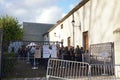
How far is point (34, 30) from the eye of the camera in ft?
161

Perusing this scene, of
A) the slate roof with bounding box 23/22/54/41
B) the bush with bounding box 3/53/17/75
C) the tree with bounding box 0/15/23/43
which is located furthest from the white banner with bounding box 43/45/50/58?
the slate roof with bounding box 23/22/54/41

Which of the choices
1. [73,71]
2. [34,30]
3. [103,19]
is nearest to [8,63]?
[73,71]

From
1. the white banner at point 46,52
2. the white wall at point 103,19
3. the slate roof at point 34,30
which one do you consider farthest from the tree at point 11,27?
the white banner at point 46,52

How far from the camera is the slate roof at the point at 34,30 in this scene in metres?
46.6

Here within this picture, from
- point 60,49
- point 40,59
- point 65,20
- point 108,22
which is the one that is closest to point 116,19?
point 108,22

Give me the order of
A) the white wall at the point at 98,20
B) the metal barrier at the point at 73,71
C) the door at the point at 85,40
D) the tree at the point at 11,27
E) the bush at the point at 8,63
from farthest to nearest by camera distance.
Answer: the tree at the point at 11,27 < the door at the point at 85,40 < the white wall at the point at 98,20 < the bush at the point at 8,63 < the metal barrier at the point at 73,71

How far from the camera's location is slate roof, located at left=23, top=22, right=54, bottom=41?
1836 inches

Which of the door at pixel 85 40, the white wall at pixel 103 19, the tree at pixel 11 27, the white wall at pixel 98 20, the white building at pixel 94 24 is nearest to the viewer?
the white building at pixel 94 24

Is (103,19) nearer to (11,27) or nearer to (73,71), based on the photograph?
(73,71)

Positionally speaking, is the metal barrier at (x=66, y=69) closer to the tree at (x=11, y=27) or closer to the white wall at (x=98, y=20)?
the white wall at (x=98, y=20)

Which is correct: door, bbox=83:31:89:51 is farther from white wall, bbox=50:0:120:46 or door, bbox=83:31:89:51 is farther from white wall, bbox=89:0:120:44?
white wall, bbox=89:0:120:44

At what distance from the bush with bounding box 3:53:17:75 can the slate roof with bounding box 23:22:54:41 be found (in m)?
32.9

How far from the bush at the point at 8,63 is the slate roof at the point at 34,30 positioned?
32.9 meters

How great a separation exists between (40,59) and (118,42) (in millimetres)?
4651
